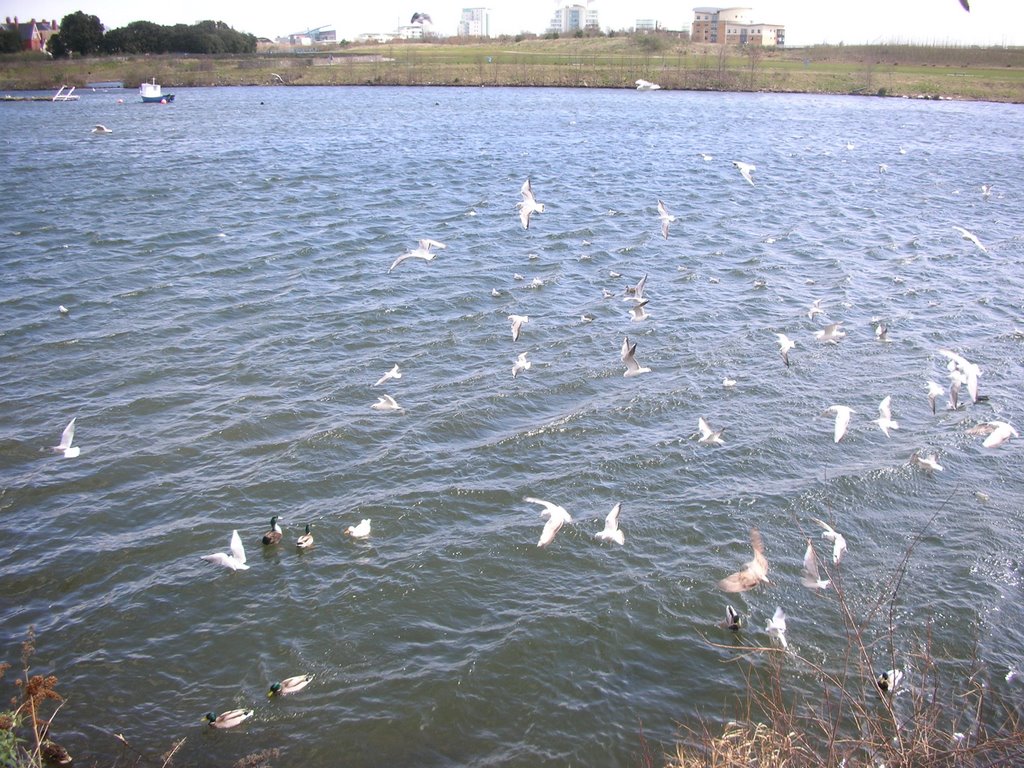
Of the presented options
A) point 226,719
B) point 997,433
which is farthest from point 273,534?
point 997,433

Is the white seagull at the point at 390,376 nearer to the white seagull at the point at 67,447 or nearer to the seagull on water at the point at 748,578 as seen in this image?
the white seagull at the point at 67,447

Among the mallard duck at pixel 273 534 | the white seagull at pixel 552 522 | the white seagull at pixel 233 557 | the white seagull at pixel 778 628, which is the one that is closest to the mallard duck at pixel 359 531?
the mallard duck at pixel 273 534

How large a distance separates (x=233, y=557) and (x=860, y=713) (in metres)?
6.80

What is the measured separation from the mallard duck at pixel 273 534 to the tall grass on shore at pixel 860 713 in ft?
Answer: 17.2

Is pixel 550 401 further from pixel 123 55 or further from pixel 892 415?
pixel 123 55

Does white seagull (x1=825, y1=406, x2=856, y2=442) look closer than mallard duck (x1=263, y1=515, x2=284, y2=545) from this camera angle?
No

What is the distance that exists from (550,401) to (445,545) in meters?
4.11

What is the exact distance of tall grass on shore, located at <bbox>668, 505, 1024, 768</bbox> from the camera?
19.4 ft

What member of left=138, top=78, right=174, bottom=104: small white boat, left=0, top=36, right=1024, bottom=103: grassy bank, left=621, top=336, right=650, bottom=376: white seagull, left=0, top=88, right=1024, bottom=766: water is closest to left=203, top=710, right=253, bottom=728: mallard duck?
left=0, top=88, right=1024, bottom=766: water

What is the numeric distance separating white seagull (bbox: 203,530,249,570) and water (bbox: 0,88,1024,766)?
215 mm

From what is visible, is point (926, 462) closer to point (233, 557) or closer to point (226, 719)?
point (233, 557)

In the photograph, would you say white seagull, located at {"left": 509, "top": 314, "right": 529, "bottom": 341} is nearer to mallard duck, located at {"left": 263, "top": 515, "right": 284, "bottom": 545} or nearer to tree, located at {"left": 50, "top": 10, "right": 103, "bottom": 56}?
mallard duck, located at {"left": 263, "top": 515, "right": 284, "bottom": 545}

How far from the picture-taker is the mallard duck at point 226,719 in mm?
7461

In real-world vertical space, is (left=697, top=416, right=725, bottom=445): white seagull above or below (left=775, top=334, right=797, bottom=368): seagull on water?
below
